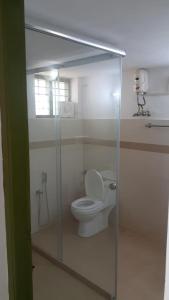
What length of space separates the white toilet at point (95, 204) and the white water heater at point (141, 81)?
1.16 metres

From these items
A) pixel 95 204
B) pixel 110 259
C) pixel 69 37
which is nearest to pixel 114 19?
pixel 69 37

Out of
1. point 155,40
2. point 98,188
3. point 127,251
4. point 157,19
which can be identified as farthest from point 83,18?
point 127,251

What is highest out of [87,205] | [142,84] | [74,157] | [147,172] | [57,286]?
[142,84]

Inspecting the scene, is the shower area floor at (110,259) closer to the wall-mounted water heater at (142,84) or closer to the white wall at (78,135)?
the white wall at (78,135)

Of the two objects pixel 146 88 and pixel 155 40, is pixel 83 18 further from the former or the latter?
pixel 146 88

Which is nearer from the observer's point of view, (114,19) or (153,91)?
(114,19)

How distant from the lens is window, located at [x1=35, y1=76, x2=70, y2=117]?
254 centimetres

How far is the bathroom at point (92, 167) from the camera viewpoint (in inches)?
97.9

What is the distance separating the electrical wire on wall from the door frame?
5.90ft

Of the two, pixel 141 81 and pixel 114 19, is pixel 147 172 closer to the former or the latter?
pixel 141 81

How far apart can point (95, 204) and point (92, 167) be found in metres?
0.43

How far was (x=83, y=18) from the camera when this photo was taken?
1.60m

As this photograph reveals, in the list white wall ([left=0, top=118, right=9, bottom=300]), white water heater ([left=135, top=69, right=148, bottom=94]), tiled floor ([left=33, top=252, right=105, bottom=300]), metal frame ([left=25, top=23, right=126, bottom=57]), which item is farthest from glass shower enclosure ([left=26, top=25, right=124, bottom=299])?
white wall ([left=0, top=118, right=9, bottom=300])

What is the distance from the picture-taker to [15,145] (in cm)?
86
